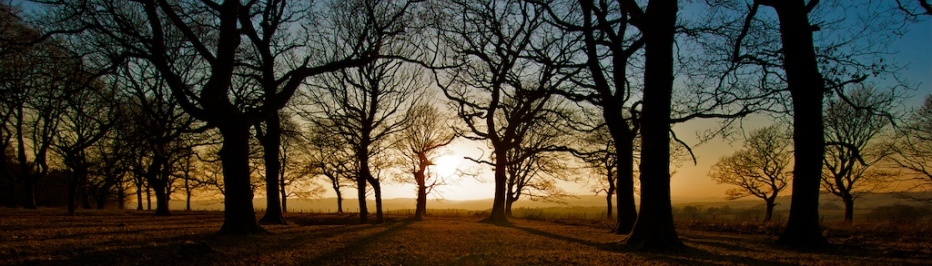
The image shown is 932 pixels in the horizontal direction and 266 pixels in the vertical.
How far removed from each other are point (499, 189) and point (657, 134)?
17517 millimetres

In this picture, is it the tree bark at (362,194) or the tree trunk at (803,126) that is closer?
the tree trunk at (803,126)

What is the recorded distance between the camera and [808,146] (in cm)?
1184

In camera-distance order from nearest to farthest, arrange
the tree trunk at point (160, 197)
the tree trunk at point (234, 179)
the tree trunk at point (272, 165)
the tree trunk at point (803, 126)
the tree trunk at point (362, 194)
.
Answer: the tree trunk at point (803, 126), the tree trunk at point (234, 179), the tree trunk at point (272, 165), the tree trunk at point (362, 194), the tree trunk at point (160, 197)

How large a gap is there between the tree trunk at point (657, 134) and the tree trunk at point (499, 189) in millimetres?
15656

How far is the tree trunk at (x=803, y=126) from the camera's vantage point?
1161cm

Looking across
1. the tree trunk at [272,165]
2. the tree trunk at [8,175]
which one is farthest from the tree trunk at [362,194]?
the tree trunk at [8,175]

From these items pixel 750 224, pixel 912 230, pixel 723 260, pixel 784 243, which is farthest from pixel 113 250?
pixel 750 224

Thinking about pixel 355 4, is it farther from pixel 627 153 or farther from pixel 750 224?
pixel 750 224

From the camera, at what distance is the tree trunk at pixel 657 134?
10742 millimetres

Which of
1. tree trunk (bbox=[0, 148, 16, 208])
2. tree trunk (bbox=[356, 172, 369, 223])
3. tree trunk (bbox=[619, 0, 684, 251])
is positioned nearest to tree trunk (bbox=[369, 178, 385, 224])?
tree trunk (bbox=[356, 172, 369, 223])

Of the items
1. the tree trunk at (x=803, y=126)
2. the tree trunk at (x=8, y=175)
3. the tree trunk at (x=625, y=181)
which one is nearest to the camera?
the tree trunk at (x=803, y=126)

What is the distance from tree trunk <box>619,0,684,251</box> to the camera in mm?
10742

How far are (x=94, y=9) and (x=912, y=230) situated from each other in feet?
83.9

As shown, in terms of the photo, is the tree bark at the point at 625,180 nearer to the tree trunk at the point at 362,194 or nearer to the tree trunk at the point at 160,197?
the tree trunk at the point at 362,194
